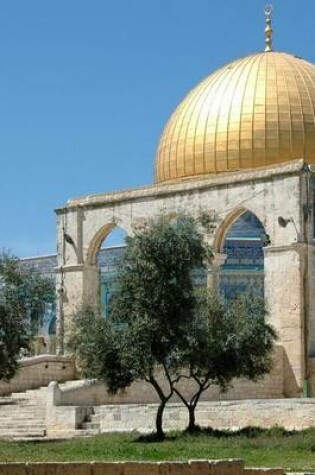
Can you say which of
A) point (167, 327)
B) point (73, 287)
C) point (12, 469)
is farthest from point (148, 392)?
point (12, 469)

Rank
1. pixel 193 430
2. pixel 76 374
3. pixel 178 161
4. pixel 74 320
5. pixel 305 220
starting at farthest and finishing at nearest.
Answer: pixel 178 161 → pixel 76 374 → pixel 305 220 → pixel 74 320 → pixel 193 430

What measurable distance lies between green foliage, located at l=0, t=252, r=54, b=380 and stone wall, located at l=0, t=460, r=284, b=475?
11.9m

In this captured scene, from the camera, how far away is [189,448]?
1959cm

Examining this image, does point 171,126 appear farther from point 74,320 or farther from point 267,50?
point 74,320

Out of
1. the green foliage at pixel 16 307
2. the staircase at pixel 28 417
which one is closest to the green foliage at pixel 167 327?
the green foliage at pixel 16 307

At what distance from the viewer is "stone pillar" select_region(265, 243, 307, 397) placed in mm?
30250

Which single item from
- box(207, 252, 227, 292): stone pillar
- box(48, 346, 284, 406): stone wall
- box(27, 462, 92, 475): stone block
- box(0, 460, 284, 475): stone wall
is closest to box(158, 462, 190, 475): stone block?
box(0, 460, 284, 475): stone wall

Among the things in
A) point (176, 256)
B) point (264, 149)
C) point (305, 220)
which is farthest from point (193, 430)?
point (264, 149)

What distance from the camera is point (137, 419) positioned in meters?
25.8

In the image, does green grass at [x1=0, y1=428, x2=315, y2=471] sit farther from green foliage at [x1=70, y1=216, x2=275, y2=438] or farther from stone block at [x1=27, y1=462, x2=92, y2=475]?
stone block at [x1=27, y1=462, x2=92, y2=475]

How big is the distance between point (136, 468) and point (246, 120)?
912 inches

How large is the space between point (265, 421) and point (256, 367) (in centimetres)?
120

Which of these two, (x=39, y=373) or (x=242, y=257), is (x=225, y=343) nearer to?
(x=39, y=373)

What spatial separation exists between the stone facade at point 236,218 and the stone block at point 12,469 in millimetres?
18600
